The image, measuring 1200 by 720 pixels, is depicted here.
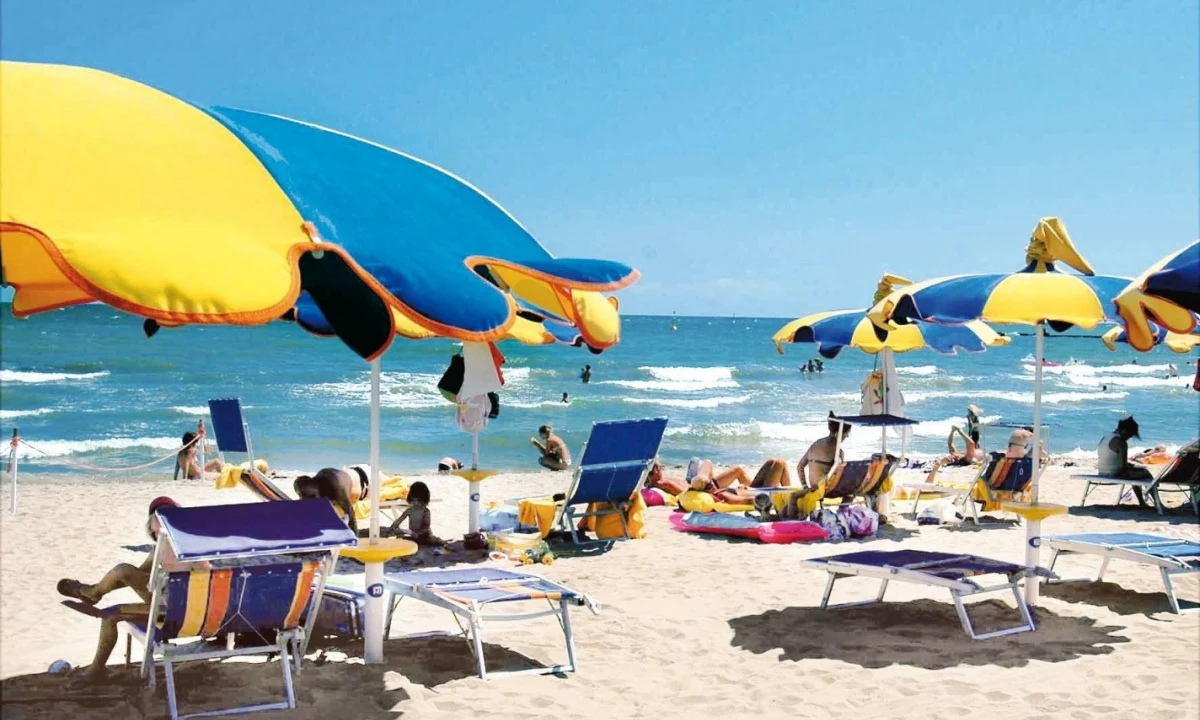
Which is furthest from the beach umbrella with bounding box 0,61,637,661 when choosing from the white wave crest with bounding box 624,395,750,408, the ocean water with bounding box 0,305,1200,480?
the white wave crest with bounding box 624,395,750,408

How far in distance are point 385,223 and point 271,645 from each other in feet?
6.11

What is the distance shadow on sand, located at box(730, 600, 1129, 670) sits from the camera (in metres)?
5.56

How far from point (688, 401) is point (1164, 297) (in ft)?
108

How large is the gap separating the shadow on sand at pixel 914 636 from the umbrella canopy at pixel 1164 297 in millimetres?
1993

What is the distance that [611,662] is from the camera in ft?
17.8

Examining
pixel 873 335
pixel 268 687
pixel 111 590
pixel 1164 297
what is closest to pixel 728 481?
pixel 873 335

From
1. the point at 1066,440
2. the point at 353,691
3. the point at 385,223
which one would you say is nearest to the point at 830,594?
the point at 353,691

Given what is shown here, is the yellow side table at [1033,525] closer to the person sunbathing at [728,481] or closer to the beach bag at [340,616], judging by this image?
the person sunbathing at [728,481]

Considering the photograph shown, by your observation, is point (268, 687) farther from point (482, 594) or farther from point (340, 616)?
point (482, 594)

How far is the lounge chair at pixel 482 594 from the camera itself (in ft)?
16.4

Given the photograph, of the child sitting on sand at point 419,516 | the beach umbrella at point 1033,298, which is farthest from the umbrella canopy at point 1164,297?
the child sitting on sand at point 419,516

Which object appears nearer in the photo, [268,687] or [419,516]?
[268,687]

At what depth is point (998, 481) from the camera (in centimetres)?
1021

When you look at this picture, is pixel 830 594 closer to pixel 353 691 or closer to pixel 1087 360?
pixel 353 691
